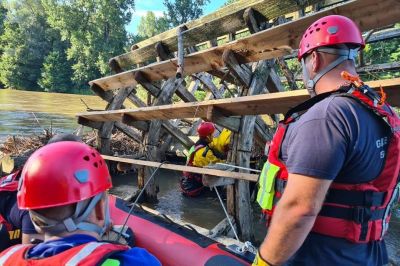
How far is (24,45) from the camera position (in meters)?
51.4

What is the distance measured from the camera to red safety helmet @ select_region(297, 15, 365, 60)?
1.81m

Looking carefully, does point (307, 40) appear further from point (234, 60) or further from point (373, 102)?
Result: point (234, 60)

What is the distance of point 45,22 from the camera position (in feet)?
175

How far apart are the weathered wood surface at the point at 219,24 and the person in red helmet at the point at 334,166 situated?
2937 millimetres

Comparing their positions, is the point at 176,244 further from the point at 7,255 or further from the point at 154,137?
the point at 154,137

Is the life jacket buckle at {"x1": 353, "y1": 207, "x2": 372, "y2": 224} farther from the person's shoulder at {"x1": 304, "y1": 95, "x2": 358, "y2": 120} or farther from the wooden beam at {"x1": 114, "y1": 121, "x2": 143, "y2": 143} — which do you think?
the wooden beam at {"x1": 114, "y1": 121, "x2": 143, "y2": 143}

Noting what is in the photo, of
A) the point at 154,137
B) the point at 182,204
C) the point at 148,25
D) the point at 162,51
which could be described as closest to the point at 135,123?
the point at 154,137

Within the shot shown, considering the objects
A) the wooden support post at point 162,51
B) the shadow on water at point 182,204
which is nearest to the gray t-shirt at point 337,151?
the shadow on water at point 182,204

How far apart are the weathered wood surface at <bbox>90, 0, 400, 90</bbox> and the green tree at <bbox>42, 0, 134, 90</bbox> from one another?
41.1 meters

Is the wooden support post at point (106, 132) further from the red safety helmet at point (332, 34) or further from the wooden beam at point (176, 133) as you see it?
the red safety helmet at point (332, 34)

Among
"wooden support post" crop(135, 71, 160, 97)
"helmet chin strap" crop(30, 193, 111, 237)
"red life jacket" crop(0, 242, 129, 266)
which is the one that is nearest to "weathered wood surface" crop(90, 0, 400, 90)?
"wooden support post" crop(135, 71, 160, 97)

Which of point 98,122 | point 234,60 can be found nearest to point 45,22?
point 98,122

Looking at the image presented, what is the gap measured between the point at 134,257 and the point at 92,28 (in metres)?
47.8

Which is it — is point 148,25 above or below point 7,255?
above
